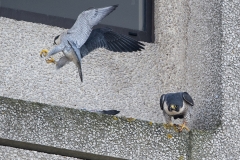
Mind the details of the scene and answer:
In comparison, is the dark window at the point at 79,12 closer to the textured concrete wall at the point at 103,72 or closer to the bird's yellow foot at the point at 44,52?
the textured concrete wall at the point at 103,72

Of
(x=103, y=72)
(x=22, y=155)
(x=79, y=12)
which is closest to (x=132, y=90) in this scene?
(x=103, y=72)

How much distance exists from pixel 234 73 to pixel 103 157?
986 millimetres

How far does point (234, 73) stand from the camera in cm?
419

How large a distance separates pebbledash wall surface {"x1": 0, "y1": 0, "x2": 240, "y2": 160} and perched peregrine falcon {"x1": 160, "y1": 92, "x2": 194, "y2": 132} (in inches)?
3.4

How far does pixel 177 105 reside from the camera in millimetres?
4301

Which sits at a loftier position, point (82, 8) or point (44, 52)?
point (82, 8)

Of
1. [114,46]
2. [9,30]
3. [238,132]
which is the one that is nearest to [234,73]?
[238,132]

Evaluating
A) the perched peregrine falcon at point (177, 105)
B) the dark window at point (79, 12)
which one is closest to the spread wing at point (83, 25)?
the dark window at point (79, 12)

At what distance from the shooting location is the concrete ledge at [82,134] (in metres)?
3.60

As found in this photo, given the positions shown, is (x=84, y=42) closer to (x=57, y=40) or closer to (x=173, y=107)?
(x=57, y=40)

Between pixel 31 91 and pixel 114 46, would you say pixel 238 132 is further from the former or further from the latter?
pixel 31 91

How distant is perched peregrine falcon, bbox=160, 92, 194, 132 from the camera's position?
169 inches

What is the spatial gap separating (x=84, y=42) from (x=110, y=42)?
0.28 metres

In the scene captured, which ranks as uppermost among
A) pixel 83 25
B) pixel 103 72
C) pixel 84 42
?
pixel 83 25
